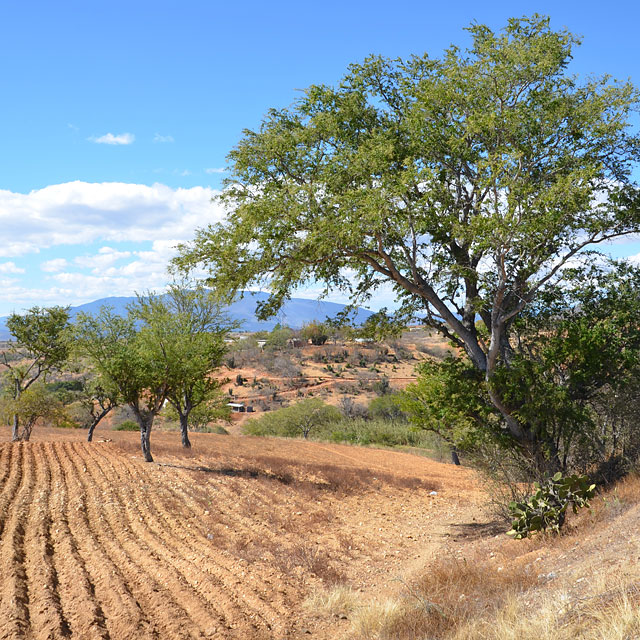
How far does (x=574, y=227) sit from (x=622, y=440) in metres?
5.96

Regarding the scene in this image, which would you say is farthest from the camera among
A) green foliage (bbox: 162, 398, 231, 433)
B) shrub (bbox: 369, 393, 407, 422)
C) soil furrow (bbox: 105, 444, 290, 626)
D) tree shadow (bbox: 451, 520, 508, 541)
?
shrub (bbox: 369, 393, 407, 422)

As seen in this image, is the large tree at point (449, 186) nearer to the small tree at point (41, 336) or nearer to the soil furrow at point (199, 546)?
the soil furrow at point (199, 546)

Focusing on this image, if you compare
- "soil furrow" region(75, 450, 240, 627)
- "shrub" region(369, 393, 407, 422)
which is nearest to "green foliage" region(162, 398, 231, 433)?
"shrub" region(369, 393, 407, 422)

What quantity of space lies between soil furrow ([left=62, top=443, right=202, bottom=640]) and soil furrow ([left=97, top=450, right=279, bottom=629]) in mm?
427

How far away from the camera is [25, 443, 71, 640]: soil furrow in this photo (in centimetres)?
641

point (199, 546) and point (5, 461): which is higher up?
point (5, 461)

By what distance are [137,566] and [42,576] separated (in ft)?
4.83

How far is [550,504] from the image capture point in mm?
9477

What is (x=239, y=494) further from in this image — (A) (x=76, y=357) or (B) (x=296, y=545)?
(A) (x=76, y=357)

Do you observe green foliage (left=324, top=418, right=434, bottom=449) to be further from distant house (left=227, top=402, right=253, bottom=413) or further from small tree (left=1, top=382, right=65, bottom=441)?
small tree (left=1, top=382, right=65, bottom=441)

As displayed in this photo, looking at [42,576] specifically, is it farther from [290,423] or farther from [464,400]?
[290,423]

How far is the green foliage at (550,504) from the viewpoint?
9273 millimetres

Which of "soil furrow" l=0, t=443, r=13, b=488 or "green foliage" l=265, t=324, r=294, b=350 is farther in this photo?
"green foliage" l=265, t=324, r=294, b=350

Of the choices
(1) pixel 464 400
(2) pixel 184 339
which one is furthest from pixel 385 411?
(1) pixel 464 400
